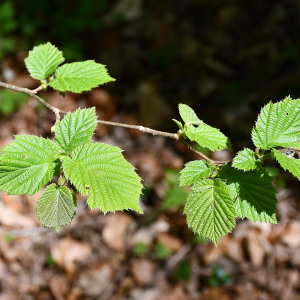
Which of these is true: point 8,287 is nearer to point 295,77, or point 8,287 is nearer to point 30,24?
point 30,24

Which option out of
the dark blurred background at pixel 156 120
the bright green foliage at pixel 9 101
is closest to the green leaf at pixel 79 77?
the dark blurred background at pixel 156 120

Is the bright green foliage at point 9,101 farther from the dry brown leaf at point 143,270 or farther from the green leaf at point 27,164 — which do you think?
the green leaf at point 27,164

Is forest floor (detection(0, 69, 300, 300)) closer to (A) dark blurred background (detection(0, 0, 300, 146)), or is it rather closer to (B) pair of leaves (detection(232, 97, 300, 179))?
(A) dark blurred background (detection(0, 0, 300, 146))

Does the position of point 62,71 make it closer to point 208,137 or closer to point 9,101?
point 208,137

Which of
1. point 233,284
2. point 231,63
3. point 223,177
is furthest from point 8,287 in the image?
point 231,63

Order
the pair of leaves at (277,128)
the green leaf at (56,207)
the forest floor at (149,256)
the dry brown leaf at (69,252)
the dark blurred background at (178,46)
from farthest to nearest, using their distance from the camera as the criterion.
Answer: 1. the dark blurred background at (178,46)
2. the dry brown leaf at (69,252)
3. the forest floor at (149,256)
4. the pair of leaves at (277,128)
5. the green leaf at (56,207)

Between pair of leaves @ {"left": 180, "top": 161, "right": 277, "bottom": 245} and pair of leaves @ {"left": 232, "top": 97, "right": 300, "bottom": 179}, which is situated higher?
pair of leaves @ {"left": 232, "top": 97, "right": 300, "bottom": 179}

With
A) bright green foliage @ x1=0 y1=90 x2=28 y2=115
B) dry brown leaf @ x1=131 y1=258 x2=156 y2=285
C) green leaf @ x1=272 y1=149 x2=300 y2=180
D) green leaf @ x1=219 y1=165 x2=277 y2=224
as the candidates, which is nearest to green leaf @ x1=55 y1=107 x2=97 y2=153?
green leaf @ x1=219 y1=165 x2=277 y2=224
